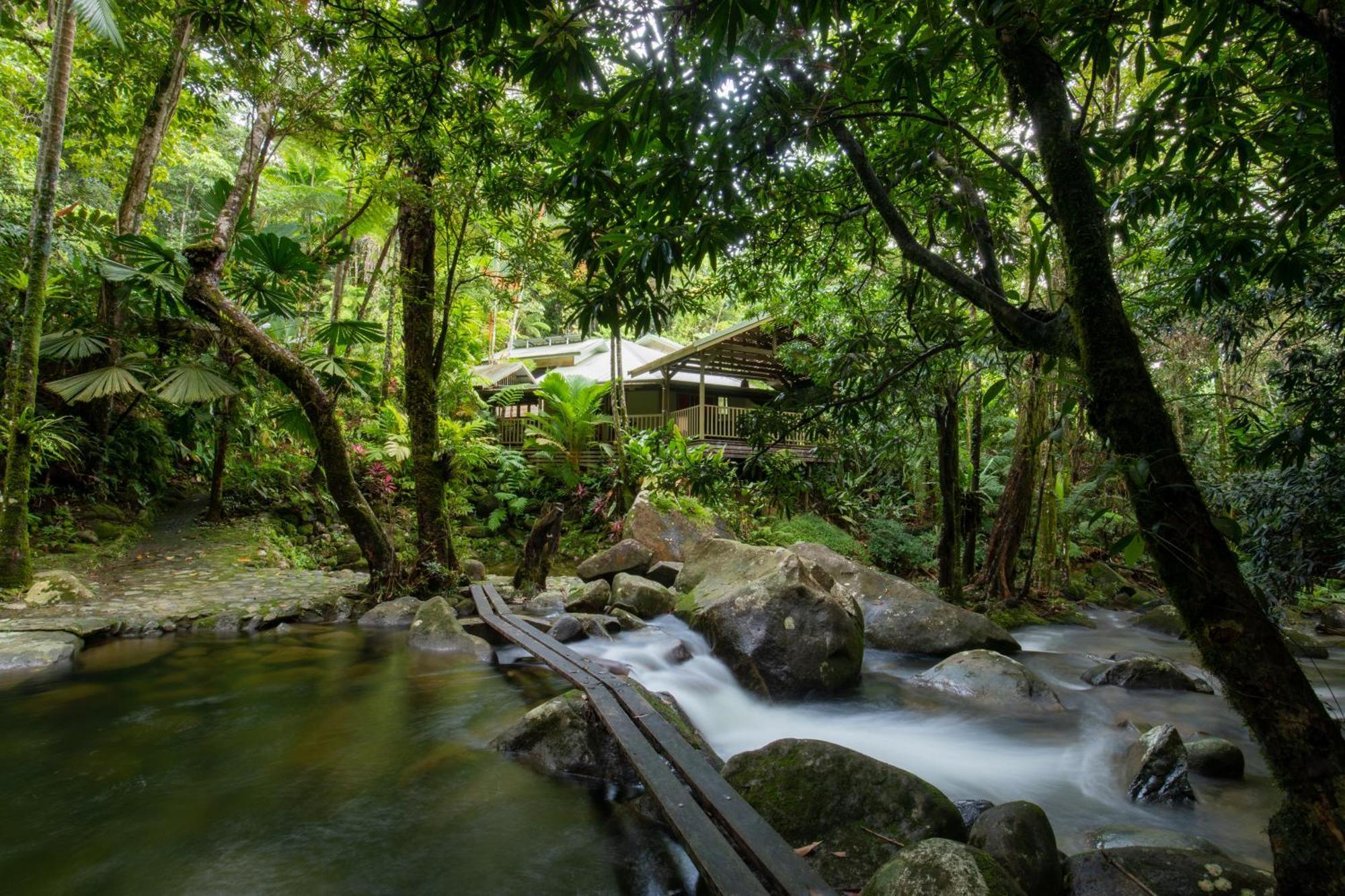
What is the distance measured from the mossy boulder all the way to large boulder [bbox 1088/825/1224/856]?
274 inches

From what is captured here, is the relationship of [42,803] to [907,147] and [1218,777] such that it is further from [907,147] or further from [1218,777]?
[1218,777]

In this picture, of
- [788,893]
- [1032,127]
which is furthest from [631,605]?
[1032,127]

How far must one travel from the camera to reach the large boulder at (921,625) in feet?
22.6

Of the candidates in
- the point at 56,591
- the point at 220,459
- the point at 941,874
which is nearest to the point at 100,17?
the point at 220,459

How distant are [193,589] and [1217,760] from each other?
32.4 feet

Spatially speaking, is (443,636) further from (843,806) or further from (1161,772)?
(1161,772)

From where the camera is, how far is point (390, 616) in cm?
723

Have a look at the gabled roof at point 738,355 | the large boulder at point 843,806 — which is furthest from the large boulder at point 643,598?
the gabled roof at point 738,355

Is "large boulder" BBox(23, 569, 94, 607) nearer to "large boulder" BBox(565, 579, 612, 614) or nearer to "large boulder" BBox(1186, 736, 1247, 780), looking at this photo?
"large boulder" BBox(565, 579, 612, 614)

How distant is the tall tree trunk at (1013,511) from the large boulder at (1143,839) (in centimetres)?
614

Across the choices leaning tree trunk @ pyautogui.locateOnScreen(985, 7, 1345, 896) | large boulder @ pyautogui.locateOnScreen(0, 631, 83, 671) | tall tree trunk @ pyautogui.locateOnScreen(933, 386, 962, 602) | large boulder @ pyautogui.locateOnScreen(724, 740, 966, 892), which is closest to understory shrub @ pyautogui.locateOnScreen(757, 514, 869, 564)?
tall tree trunk @ pyautogui.locateOnScreen(933, 386, 962, 602)

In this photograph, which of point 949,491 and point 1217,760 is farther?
point 949,491

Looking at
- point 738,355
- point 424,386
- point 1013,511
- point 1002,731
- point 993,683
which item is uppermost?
point 738,355

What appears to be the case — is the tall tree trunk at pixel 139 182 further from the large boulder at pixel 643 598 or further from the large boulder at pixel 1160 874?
the large boulder at pixel 1160 874
